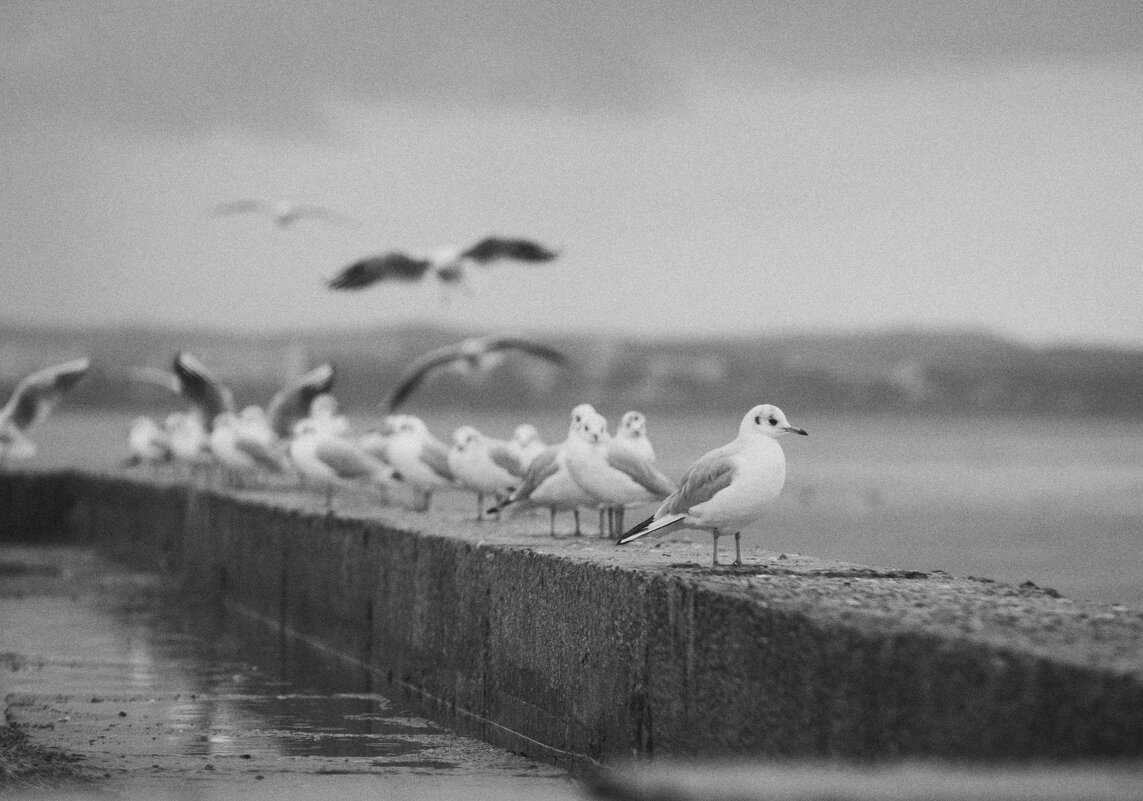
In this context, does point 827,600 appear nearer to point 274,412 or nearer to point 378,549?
point 378,549

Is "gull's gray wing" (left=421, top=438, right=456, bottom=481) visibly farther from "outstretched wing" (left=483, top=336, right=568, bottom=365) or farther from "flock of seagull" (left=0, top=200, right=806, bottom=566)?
"outstretched wing" (left=483, top=336, right=568, bottom=365)

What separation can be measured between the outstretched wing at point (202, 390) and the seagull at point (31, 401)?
4.17 feet

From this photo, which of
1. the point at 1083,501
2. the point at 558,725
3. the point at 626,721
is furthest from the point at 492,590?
the point at 1083,501

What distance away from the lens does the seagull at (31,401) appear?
76.7 feet

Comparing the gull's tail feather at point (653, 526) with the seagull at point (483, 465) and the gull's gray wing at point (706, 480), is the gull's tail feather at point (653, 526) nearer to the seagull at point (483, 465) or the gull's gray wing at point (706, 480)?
the gull's gray wing at point (706, 480)

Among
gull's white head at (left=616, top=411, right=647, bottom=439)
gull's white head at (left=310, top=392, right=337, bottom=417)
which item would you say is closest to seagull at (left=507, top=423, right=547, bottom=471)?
gull's white head at (left=616, top=411, right=647, bottom=439)

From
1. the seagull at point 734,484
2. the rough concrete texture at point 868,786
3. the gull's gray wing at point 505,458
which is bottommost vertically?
the rough concrete texture at point 868,786

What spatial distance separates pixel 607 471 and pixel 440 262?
838 cm

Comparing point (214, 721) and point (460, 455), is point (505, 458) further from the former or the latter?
point (214, 721)

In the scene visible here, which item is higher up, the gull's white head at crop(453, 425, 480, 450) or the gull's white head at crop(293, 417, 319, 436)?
the gull's white head at crop(293, 417, 319, 436)

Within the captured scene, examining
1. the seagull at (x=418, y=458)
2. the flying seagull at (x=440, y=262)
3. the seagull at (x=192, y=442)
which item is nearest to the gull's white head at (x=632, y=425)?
the seagull at (x=418, y=458)

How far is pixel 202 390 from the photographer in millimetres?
22812

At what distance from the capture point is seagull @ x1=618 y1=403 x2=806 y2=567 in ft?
25.2

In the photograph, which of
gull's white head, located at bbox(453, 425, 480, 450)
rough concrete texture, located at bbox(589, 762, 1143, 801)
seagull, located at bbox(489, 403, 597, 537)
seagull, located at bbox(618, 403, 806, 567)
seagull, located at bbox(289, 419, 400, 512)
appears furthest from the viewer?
seagull, located at bbox(289, 419, 400, 512)
